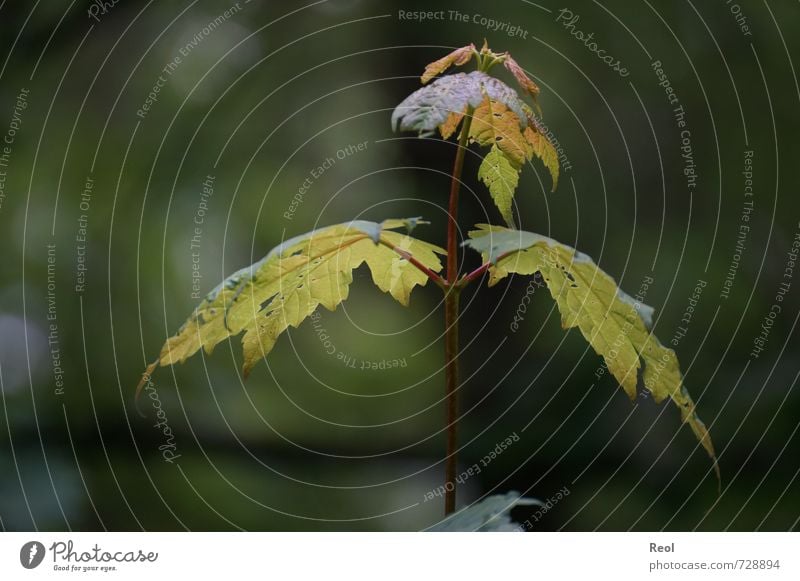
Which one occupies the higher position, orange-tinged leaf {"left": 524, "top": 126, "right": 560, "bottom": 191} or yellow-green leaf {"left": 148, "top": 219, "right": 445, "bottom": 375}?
orange-tinged leaf {"left": 524, "top": 126, "right": 560, "bottom": 191}

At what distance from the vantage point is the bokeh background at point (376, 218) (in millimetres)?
1570

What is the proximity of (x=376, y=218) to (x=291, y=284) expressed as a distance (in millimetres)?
1023

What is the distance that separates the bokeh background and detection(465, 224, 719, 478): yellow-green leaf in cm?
82

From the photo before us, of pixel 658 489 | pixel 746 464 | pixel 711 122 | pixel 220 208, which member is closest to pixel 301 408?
pixel 220 208

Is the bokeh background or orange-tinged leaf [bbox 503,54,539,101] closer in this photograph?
orange-tinged leaf [bbox 503,54,539,101]

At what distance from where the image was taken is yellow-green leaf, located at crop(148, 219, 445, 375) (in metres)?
0.57

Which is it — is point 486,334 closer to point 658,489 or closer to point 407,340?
point 407,340

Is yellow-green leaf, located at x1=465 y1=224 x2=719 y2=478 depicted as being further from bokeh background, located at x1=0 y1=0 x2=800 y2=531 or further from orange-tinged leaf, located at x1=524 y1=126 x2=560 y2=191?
bokeh background, located at x1=0 y1=0 x2=800 y2=531

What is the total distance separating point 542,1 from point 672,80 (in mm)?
303

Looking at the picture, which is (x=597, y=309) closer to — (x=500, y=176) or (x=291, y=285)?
(x=500, y=176)

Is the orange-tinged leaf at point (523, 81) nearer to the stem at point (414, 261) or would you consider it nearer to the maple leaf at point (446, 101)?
the maple leaf at point (446, 101)

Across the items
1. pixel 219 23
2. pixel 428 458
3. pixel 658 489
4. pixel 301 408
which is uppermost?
pixel 219 23

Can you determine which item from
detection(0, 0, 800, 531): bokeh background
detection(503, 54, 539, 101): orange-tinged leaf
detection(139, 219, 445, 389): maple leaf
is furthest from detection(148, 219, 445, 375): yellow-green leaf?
detection(0, 0, 800, 531): bokeh background

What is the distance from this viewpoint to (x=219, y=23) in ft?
5.76
